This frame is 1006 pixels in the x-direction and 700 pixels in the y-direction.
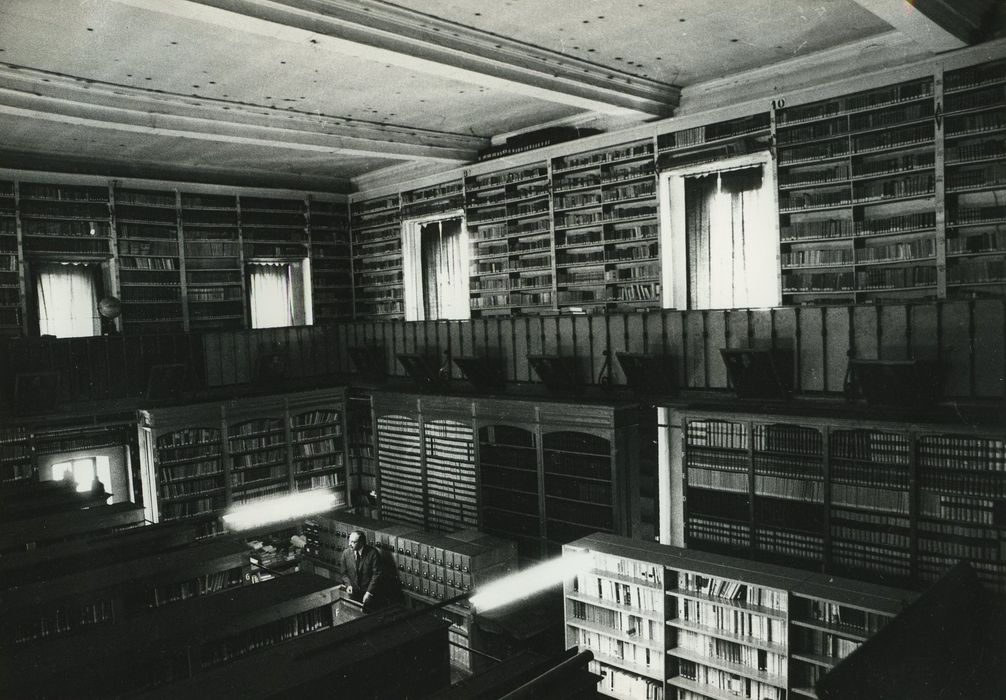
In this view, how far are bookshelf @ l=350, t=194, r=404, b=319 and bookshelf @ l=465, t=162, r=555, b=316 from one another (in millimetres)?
1658

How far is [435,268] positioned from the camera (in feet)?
33.5

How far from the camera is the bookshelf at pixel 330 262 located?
35.0 feet

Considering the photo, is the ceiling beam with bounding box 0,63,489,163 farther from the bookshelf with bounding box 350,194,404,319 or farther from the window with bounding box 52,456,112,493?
the window with bounding box 52,456,112,493

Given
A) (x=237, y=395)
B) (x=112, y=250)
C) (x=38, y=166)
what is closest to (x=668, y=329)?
(x=237, y=395)

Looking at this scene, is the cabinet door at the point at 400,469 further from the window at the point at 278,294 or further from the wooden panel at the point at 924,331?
the wooden panel at the point at 924,331

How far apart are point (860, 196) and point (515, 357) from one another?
3.60 metres

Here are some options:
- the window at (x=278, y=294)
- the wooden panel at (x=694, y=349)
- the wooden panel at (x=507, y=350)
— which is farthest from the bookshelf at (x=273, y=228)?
the wooden panel at (x=694, y=349)

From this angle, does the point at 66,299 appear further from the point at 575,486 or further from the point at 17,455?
the point at 575,486

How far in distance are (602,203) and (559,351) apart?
179 cm

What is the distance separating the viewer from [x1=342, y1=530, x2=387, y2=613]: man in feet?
21.6

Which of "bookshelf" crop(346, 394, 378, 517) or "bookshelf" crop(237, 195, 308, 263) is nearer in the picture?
"bookshelf" crop(346, 394, 378, 517)

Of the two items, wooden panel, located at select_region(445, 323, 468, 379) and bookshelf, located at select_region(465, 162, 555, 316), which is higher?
bookshelf, located at select_region(465, 162, 555, 316)

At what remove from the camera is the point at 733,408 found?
5438 mm

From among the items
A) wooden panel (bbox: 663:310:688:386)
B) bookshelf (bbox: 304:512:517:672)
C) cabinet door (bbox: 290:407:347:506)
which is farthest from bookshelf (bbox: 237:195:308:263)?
wooden panel (bbox: 663:310:688:386)
